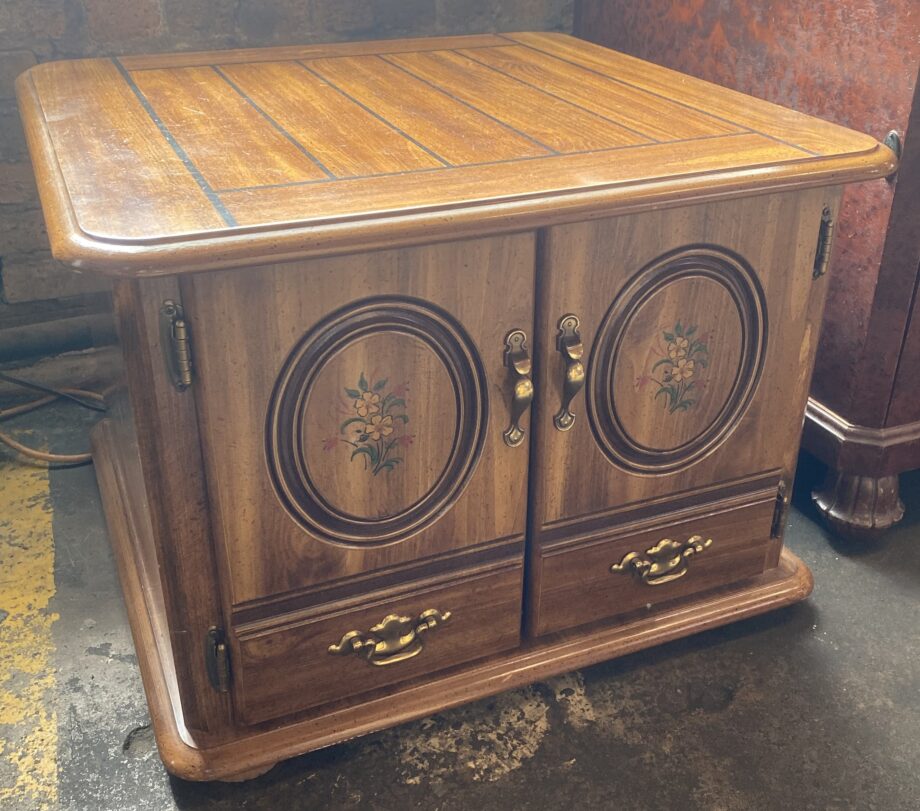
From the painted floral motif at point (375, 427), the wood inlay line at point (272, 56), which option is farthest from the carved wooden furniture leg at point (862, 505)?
the wood inlay line at point (272, 56)

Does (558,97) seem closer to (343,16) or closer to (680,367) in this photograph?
(680,367)

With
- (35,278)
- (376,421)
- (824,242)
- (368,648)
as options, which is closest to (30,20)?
(35,278)

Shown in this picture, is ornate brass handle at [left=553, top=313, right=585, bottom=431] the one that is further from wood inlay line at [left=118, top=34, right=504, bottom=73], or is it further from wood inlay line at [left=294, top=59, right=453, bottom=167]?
wood inlay line at [left=118, top=34, right=504, bottom=73]

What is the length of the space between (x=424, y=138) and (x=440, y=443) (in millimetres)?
419

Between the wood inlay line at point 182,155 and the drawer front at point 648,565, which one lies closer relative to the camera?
the wood inlay line at point 182,155

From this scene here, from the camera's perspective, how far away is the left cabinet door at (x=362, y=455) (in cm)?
116

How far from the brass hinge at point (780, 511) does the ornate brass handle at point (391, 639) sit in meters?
0.55

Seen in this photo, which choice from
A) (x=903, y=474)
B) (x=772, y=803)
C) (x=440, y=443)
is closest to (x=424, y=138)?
(x=440, y=443)

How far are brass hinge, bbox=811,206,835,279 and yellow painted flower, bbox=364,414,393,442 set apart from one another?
0.62 meters

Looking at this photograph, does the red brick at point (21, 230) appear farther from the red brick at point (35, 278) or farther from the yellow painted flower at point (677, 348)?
the yellow painted flower at point (677, 348)

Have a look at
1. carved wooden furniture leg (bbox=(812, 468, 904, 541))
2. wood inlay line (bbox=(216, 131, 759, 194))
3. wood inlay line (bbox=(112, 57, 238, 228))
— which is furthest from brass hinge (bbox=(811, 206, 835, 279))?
wood inlay line (bbox=(112, 57, 238, 228))

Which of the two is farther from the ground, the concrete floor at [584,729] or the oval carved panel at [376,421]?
the oval carved panel at [376,421]

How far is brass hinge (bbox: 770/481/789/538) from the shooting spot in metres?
1.58

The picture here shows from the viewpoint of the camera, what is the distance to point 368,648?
1.38 m
